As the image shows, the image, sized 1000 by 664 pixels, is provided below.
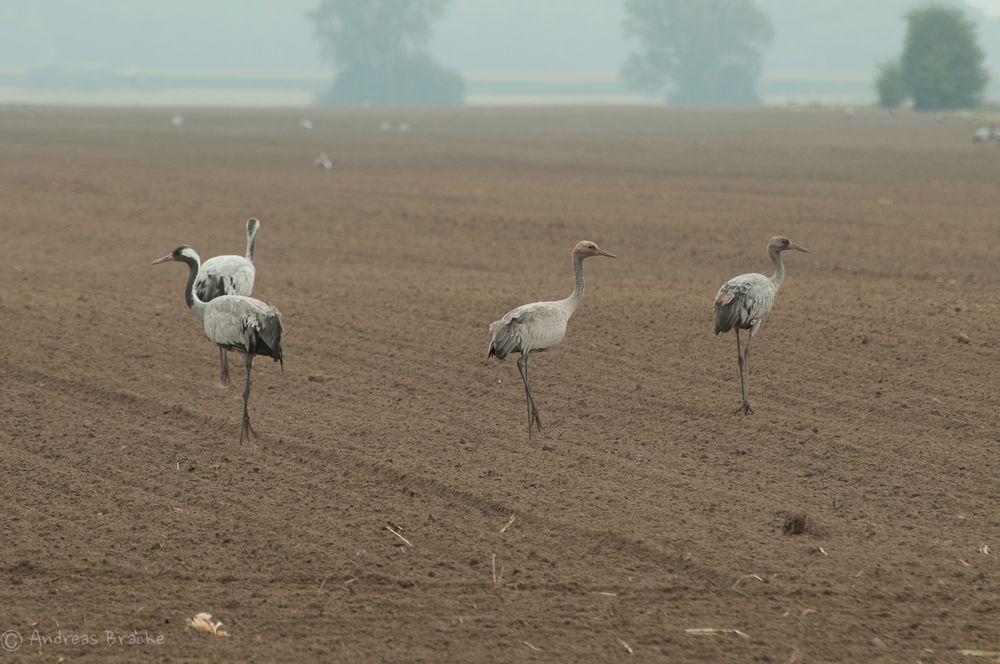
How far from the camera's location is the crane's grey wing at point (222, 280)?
12.8 m

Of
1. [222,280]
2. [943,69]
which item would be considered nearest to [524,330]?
[222,280]

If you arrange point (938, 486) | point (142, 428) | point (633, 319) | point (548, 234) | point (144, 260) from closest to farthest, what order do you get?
point (938, 486)
point (142, 428)
point (633, 319)
point (144, 260)
point (548, 234)

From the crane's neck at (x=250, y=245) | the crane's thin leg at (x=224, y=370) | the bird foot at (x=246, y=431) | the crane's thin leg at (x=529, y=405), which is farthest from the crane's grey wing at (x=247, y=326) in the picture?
the crane's neck at (x=250, y=245)

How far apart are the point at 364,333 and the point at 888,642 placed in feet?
27.1

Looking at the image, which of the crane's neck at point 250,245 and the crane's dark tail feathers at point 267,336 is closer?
the crane's dark tail feathers at point 267,336

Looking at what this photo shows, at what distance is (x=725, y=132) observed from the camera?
5325 cm

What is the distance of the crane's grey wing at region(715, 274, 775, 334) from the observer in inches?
438

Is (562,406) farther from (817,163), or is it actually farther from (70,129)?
(70,129)

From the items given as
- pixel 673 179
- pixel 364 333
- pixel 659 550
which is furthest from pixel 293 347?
pixel 673 179

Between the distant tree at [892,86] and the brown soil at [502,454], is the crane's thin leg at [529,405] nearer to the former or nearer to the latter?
the brown soil at [502,454]

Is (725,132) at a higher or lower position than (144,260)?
higher

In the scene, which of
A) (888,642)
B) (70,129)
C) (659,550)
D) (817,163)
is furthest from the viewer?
(70,129)

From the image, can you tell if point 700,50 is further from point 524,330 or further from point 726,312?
point 524,330

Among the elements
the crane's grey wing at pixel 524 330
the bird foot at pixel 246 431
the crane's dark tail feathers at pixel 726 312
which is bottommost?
the bird foot at pixel 246 431
